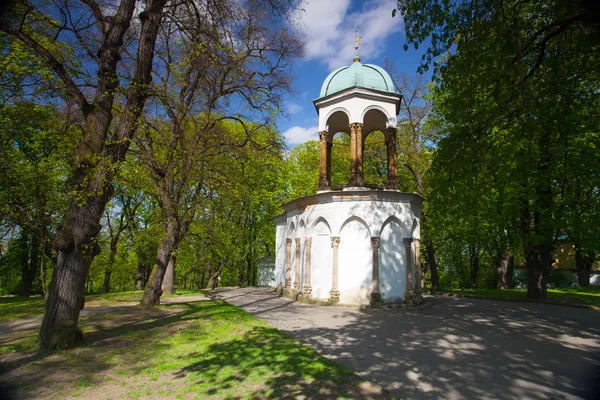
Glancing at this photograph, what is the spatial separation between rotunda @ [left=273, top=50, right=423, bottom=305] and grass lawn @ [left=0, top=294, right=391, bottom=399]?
Result: 19.1 ft

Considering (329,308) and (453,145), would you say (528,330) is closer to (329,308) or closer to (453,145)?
(453,145)

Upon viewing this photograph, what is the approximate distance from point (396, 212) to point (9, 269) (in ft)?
81.3

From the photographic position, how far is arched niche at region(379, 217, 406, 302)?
13477mm

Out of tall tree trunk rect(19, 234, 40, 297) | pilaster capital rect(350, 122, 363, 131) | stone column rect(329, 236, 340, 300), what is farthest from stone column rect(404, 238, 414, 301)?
tall tree trunk rect(19, 234, 40, 297)

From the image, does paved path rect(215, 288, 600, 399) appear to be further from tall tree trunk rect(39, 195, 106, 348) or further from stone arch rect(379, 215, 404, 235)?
tall tree trunk rect(39, 195, 106, 348)

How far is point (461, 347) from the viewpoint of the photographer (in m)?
7.27

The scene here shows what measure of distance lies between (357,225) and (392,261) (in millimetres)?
2027

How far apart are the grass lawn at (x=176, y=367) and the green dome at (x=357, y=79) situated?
1153 centimetres

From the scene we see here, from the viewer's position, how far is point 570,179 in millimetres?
13562

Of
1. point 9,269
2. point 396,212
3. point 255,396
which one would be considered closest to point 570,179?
point 396,212

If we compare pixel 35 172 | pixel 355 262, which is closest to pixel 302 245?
pixel 355 262

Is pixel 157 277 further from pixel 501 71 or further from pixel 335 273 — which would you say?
pixel 501 71

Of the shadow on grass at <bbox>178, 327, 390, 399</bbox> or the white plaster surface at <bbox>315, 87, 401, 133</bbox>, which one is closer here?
the shadow on grass at <bbox>178, 327, 390, 399</bbox>

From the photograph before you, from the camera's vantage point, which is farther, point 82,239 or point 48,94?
point 48,94
